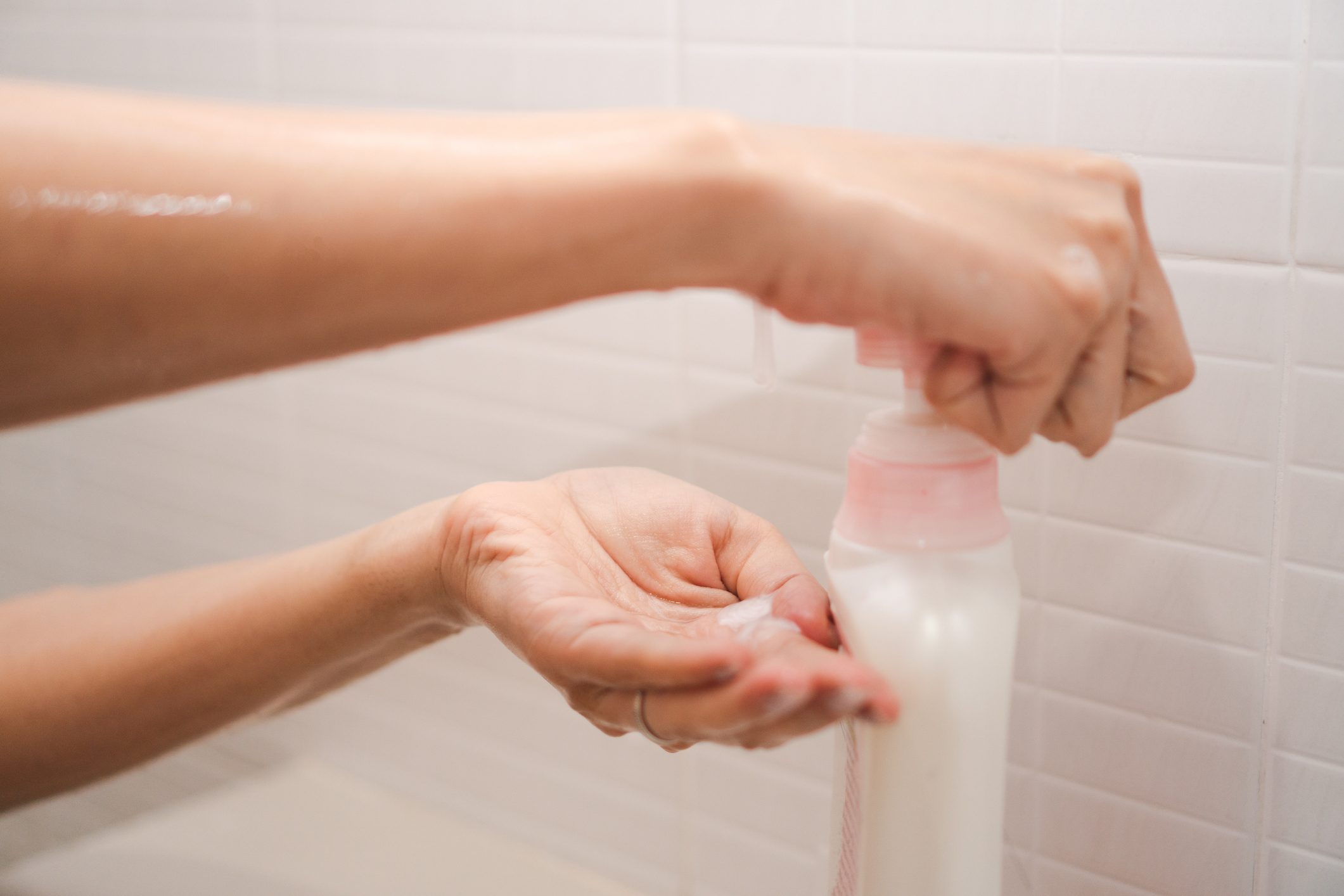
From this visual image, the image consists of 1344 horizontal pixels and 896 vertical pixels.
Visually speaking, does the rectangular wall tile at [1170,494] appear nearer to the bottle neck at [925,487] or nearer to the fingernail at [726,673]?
the bottle neck at [925,487]

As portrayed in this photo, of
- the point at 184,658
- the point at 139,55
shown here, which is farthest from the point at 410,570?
the point at 139,55

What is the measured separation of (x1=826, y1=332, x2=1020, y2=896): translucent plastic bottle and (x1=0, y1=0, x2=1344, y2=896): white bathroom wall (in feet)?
0.65

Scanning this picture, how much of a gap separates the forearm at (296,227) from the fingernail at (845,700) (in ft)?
0.46

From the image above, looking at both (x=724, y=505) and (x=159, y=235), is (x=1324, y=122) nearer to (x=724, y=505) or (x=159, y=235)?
(x=724, y=505)

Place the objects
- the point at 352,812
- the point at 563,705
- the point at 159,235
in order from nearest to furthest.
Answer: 1. the point at 159,235
2. the point at 563,705
3. the point at 352,812

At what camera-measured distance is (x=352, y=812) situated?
101cm

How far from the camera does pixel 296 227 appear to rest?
0.32 metres

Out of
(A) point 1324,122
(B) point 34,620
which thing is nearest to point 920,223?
(A) point 1324,122

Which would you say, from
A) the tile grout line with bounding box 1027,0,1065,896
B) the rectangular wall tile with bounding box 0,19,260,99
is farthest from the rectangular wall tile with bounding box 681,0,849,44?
the rectangular wall tile with bounding box 0,19,260,99

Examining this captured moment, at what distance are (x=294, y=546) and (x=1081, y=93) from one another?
0.79 metres

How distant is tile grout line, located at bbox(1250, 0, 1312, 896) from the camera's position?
1.64 feet

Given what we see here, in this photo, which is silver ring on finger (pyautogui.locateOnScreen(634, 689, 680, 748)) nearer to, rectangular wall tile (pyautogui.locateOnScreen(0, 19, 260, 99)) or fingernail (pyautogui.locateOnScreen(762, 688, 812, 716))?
fingernail (pyautogui.locateOnScreen(762, 688, 812, 716))

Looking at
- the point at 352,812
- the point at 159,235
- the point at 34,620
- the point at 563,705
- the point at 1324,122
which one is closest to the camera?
the point at 159,235

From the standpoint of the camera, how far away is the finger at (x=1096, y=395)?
39 centimetres
